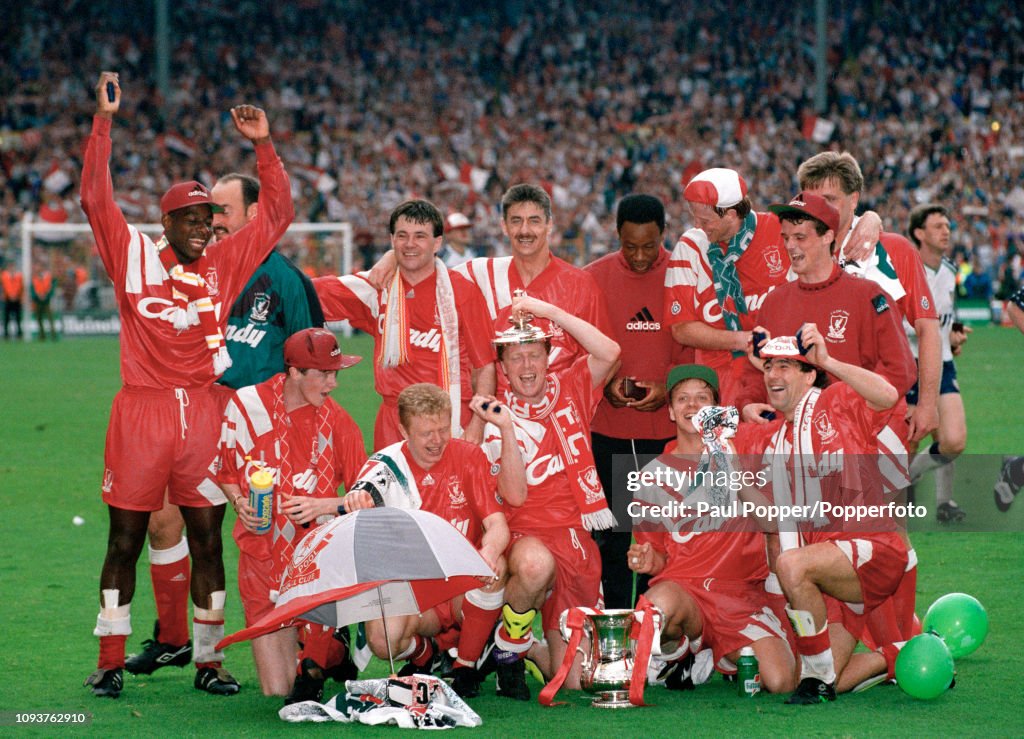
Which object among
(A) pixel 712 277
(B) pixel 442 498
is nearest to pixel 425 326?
(B) pixel 442 498

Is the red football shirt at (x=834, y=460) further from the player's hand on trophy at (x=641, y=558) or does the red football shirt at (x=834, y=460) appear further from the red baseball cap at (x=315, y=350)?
the red baseball cap at (x=315, y=350)

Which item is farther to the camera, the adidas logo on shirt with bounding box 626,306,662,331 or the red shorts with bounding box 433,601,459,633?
the adidas logo on shirt with bounding box 626,306,662,331

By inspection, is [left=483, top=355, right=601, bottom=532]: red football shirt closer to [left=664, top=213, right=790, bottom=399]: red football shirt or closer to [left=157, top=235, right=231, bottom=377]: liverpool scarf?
[left=664, top=213, right=790, bottom=399]: red football shirt

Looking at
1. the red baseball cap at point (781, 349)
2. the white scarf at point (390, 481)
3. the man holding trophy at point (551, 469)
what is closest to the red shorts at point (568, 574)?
the man holding trophy at point (551, 469)

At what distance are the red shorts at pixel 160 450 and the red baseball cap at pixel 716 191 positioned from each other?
7.94ft

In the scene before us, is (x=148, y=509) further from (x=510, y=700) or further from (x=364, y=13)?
(x=364, y=13)

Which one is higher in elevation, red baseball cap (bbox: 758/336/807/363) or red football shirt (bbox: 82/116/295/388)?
red football shirt (bbox: 82/116/295/388)

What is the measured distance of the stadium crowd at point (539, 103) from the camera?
31.2m

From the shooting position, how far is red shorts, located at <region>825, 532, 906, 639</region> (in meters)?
5.69

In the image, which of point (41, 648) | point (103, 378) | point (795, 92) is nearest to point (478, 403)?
point (41, 648)

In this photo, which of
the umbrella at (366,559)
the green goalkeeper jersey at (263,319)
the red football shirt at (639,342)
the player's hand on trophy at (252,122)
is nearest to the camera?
the umbrella at (366,559)

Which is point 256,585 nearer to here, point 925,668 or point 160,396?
point 160,396

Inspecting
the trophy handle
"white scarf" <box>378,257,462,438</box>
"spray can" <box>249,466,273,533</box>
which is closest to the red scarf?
the trophy handle

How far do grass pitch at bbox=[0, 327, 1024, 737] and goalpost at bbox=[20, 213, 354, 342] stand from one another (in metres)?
14.5
